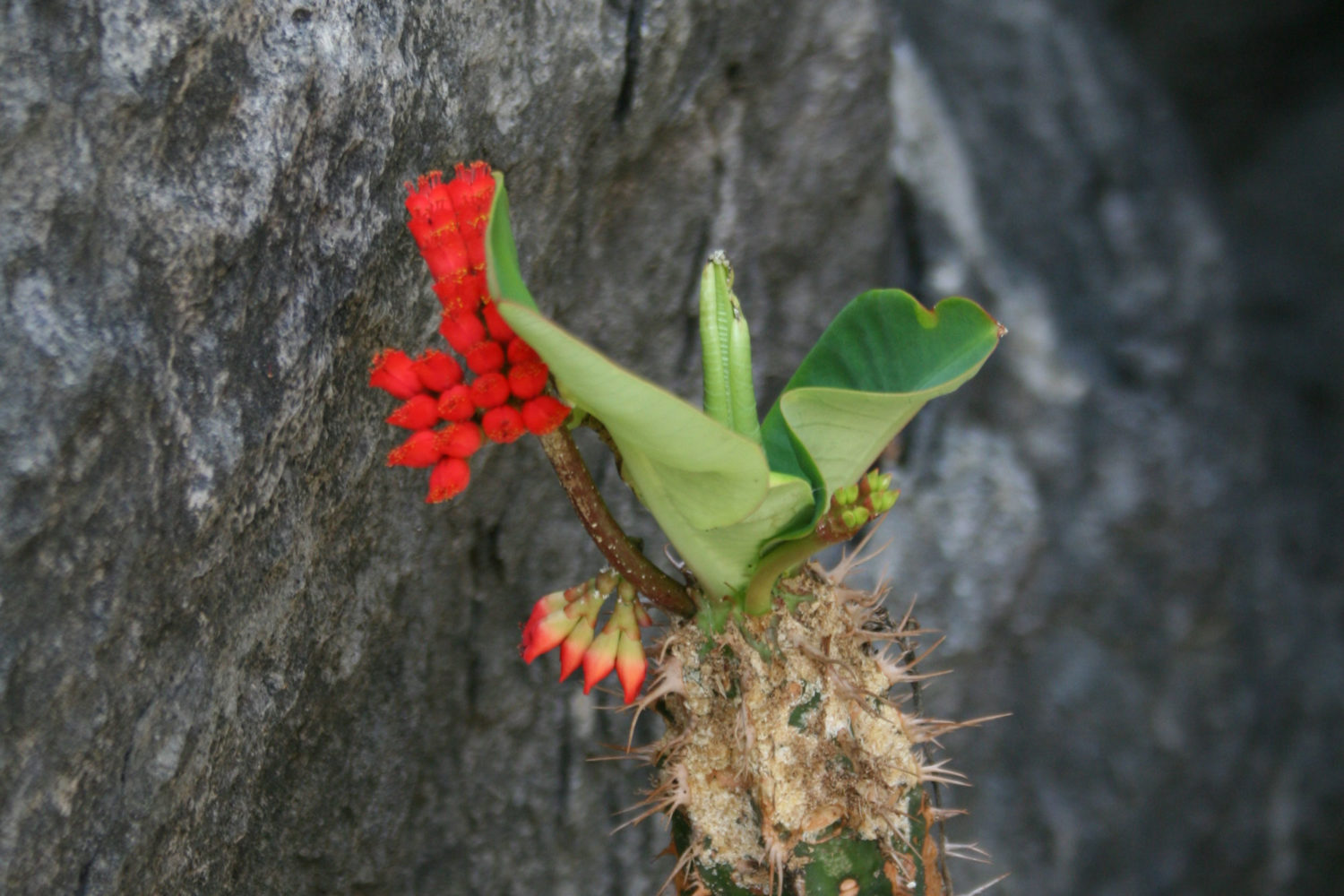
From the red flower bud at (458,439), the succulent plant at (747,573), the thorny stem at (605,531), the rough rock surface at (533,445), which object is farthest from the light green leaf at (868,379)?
the rough rock surface at (533,445)

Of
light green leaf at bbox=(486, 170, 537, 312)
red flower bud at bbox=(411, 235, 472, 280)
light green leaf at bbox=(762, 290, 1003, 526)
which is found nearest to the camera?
light green leaf at bbox=(486, 170, 537, 312)

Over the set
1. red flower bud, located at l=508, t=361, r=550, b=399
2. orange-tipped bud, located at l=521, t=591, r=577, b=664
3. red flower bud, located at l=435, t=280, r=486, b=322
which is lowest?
orange-tipped bud, located at l=521, t=591, r=577, b=664

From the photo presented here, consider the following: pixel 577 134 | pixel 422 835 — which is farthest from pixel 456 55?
pixel 422 835

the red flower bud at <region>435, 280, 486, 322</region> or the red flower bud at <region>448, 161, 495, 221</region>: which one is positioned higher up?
the red flower bud at <region>448, 161, 495, 221</region>

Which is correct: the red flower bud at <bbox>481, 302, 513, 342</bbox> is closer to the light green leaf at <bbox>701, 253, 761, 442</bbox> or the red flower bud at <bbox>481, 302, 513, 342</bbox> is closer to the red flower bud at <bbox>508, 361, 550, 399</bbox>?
the red flower bud at <bbox>508, 361, 550, 399</bbox>

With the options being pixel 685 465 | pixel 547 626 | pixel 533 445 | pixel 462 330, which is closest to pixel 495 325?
pixel 462 330

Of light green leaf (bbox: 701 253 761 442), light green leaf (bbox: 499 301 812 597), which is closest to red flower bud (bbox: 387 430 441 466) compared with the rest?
light green leaf (bbox: 499 301 812 597)

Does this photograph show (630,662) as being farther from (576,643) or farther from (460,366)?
(460,366)
